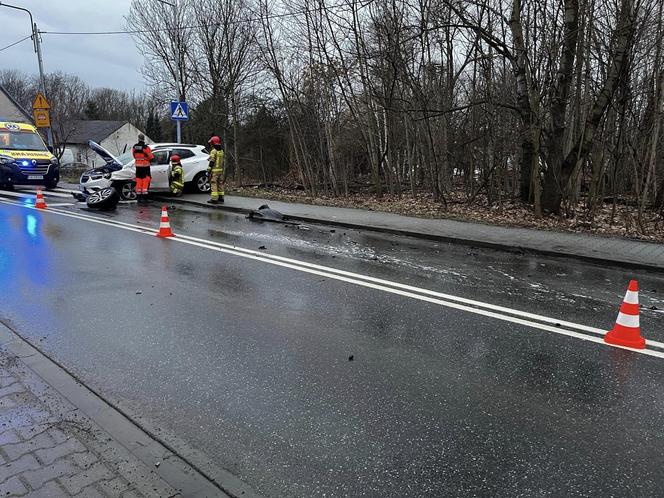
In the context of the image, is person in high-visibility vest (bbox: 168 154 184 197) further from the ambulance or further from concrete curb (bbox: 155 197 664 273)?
the ambulance

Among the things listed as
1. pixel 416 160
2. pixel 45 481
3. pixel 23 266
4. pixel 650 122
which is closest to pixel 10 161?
pixel 23 266

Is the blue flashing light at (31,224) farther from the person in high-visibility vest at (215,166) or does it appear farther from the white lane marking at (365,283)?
the person in high-visibility vest at (215,166)

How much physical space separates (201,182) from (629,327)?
50.2ft

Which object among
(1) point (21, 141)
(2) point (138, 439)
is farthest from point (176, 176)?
(2) point (138, 439)

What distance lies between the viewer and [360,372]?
4.17m

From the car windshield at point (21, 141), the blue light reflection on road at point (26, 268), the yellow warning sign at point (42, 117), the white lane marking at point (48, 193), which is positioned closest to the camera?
the blue light reflection on road at point (26, 268)

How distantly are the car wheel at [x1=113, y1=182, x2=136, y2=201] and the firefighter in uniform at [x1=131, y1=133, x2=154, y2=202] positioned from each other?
62cm

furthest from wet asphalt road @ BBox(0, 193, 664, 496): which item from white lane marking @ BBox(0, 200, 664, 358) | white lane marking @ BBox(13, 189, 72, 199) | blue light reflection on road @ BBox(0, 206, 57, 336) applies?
white lane marking @ BBox(13, 189, 72, 199)

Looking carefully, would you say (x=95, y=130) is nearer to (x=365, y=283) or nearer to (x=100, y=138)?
(x=100, y=138)

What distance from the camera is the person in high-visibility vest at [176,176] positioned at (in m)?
16.2

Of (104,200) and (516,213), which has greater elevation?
(104,200)

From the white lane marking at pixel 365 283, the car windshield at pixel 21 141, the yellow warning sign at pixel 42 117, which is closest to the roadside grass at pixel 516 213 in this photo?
the white lane marking at pixel 365 283

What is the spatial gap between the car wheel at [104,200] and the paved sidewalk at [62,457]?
11.3m

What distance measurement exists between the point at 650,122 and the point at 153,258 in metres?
12.7
